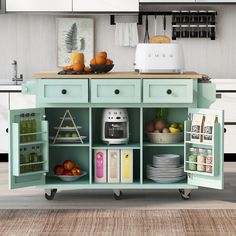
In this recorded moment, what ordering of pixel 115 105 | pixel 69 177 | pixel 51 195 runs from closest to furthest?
pixel 115 105 < pixel 69 177 < pixel 51 195

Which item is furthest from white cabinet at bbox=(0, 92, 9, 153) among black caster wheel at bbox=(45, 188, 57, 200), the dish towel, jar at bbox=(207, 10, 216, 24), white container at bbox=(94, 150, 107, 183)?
jar at bbox=(207, 10, 216, 24)

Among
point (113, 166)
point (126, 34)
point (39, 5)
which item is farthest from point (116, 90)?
point (126, 34)

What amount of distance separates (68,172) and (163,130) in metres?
0.72

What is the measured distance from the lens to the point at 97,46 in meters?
7.12

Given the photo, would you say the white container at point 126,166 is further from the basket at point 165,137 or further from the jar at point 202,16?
the jar at point 202,16

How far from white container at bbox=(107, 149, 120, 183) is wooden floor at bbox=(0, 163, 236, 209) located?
18cm

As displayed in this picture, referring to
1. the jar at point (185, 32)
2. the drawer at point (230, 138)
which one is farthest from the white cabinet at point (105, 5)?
the drawer at point (230, 138)

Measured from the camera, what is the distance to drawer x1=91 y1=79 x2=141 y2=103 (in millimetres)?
4848

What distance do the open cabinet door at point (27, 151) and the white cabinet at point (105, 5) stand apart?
2.07 meters

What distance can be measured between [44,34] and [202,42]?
5.12ft

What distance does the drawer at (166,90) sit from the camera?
4.85 metres

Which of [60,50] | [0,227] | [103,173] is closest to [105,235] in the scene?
[0,227]

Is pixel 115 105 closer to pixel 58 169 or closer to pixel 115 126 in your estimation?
pixel 115 126

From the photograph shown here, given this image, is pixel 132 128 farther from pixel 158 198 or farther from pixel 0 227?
pixel 0 227
